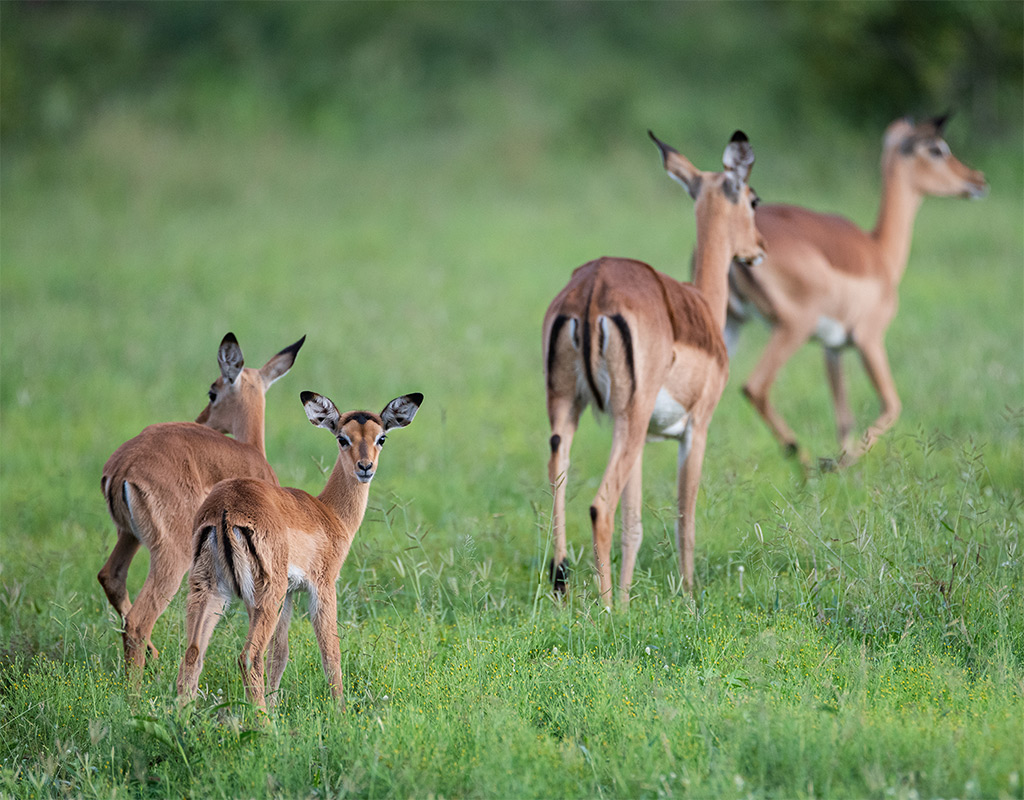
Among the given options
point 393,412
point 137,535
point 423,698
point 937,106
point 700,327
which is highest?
point 937,106

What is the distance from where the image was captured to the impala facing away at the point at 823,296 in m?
7.86

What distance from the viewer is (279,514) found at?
377 cm

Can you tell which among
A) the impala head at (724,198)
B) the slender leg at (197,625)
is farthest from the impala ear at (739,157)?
the slender leg at (197,625)

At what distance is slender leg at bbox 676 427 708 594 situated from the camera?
5.06m

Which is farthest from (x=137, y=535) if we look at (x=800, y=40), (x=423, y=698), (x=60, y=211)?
(x=800, y=40)

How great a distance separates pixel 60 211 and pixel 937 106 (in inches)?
536

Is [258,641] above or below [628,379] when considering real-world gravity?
below

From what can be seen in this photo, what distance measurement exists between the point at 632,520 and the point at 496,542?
78 centimetres

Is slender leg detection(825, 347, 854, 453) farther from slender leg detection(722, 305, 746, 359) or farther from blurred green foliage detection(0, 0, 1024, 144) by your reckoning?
blurred green foliage detection(0, 0, 1024, 144)

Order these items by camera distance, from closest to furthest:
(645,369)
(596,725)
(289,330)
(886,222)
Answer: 1. (596,725)
2. (645,369)
3. (886,222)
4. (289,330)

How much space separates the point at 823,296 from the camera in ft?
26.4

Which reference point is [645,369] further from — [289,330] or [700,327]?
[289,330]

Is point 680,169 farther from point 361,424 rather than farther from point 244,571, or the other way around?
point 244,571

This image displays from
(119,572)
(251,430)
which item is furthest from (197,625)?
(251,430)
